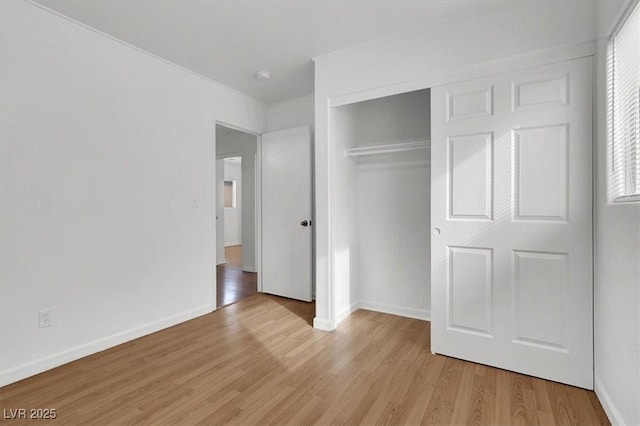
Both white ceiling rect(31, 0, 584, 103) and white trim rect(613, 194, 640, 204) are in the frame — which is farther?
white ceiling rect(31, 0, 584, 103)

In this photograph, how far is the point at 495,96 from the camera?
219 cm

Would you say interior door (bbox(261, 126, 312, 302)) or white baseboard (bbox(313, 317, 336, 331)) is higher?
interior door (bbox(261, 126, 312, 302))

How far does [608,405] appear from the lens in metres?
1.69

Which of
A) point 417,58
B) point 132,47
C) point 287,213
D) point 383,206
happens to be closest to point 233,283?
point 287,213

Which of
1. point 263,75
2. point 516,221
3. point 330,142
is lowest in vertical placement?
point 516,221

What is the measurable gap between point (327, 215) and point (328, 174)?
38 cm

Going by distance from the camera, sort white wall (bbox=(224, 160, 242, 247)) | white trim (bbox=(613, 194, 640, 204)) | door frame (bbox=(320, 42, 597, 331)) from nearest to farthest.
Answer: white trim (bbox=(613, 194, 640, 204)) < door frame (bbox=(320, 42, 597, 331)) < white wall (bbox=(224, 160, 242, 247))

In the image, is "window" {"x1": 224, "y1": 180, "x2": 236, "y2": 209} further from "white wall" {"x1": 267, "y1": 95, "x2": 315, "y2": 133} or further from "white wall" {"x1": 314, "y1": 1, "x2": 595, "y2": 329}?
"white wall" {"x1": 314, "y1": 1, "x2": 595, "y2": 329}

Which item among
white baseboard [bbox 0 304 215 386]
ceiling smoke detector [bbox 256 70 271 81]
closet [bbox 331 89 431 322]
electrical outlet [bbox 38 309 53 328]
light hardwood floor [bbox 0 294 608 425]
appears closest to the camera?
light hardwood floor [bbox 0 294 608 425]

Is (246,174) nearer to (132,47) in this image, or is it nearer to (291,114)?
(291,114)

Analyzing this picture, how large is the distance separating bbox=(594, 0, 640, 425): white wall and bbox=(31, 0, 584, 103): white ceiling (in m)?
1.07

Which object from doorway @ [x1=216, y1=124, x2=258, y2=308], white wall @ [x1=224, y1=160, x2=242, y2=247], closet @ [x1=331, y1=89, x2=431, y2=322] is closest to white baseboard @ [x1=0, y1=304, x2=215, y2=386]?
doorway @ [x1=216, y1=124, x2=258, y2=308]

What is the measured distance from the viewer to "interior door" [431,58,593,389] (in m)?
1.97

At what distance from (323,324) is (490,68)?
2.47 m
